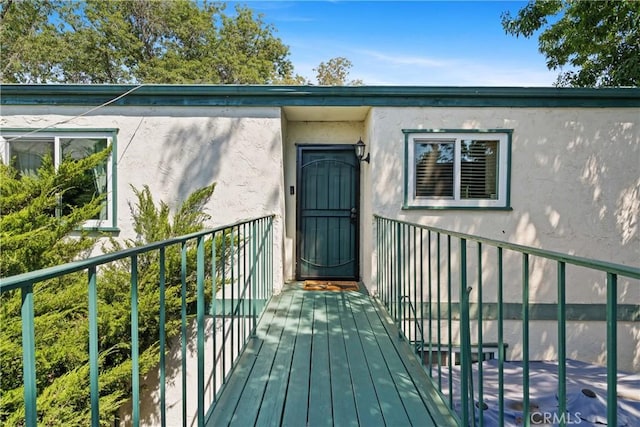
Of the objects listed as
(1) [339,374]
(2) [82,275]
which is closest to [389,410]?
(1) [339,374]

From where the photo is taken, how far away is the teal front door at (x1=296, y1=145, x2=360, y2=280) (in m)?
5.75

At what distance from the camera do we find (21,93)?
184 inches

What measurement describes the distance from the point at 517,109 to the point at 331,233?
9.71 feet

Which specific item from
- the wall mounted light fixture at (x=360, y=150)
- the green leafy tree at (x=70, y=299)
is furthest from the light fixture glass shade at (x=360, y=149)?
the green leafy tree at (x=70, y=299)

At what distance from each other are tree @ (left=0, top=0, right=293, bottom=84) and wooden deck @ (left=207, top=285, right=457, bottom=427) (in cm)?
1470

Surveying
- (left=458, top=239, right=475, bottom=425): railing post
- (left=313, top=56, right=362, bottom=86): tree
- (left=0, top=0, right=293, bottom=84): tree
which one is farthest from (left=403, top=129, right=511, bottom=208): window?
(left=313, top=56, right=362, bottom=86): tree

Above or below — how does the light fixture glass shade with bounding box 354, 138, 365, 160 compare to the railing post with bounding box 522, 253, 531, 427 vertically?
above

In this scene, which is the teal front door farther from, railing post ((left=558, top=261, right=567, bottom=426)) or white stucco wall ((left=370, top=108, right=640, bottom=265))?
railing post ((left=558, top=261, right=567, bottom=426))

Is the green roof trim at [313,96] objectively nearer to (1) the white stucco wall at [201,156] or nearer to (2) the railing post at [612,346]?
(1) the white stucco wall at [201,156]

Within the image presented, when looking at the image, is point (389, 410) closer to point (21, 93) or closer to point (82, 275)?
point (82, 275)

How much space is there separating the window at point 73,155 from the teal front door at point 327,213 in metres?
2.53

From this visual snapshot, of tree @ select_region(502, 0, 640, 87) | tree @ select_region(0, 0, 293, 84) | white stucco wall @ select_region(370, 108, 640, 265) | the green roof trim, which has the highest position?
tree @ select_region(0, 0, 293, 84)

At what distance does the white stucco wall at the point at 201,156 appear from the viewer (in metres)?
4.77

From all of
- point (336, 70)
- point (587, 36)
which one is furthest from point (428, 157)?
point (336, 70)
